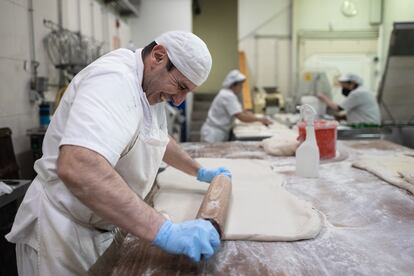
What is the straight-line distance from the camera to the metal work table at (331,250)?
36.3 inches

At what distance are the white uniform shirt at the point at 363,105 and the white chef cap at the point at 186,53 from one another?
11.7 feet

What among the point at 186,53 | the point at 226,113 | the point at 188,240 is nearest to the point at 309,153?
the point at 186,53

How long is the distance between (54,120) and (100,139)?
32cm

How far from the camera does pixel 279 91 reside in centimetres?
643

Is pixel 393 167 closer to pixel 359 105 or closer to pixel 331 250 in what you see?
pixel 331 250

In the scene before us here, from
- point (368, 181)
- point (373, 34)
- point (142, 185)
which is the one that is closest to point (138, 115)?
point (142, 185)

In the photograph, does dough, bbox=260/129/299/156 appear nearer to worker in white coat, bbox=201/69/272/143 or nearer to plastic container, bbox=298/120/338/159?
plastic container, bbox=298/120/338/159

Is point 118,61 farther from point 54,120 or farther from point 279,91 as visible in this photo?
point 279,91

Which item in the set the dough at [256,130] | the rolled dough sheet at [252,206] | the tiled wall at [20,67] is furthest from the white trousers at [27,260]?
the dough at [256,130]

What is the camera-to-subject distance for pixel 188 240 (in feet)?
3.01

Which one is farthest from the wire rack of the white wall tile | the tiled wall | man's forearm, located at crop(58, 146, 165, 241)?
man's forearm, located at crop(58, 146, 165, 241)

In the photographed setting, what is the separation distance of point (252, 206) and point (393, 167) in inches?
38.5

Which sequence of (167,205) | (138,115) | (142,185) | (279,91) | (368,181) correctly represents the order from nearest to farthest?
1. (138,115)
2. (142,185)
3. (167,205)
4. (368,181)
5. (279,91)

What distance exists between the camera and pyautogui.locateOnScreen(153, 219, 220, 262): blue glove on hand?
0.91m
